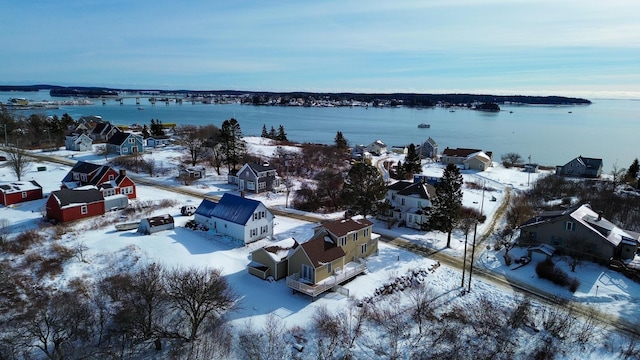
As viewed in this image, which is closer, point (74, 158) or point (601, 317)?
point (601, 317)

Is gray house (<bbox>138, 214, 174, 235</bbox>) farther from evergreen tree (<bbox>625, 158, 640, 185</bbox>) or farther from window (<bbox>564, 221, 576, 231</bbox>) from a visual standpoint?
evergreen tree (<bbox>625, 158, 640, 185</bbox>)

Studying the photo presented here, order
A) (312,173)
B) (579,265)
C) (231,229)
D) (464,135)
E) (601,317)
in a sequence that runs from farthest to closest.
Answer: (464,135), (312,173), (231,229), (579,265), (601,317)

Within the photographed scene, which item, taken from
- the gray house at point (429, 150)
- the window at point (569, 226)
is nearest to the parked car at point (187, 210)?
the window at point (569, 226)

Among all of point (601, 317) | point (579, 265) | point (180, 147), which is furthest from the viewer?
point (180, 147)


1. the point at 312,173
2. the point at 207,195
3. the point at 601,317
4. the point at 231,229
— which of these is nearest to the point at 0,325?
the point at 231,229

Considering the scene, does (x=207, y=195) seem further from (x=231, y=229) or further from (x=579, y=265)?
(x=579, y=265)

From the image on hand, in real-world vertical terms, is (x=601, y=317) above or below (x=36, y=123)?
below

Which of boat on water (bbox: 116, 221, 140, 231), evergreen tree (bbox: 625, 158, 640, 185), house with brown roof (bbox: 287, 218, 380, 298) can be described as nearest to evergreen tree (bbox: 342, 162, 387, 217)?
house with brown roof (bbox: 287, 218, 380, 298)
